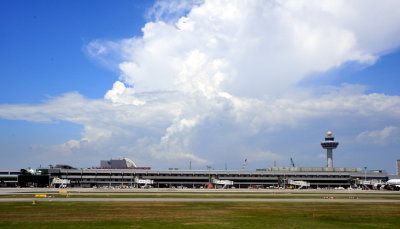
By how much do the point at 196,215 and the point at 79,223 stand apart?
16288mm

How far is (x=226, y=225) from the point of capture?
1602 inches

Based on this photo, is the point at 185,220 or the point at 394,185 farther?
the point at 394,185

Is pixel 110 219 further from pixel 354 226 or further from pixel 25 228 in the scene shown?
pixel 354 226

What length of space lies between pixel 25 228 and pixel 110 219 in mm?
10215

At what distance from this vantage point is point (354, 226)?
41.6 m

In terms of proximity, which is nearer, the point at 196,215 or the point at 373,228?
the point at 373,228

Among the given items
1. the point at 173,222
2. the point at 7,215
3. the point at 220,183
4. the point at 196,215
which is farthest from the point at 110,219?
the point at 220,183

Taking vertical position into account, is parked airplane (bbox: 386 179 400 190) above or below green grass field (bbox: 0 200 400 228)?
below

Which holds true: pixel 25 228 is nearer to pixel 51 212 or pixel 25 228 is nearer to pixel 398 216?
pixel 51 212

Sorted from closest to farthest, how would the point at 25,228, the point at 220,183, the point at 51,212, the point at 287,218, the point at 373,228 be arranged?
the point at 25,228 → the point at 373,228 → the point at 287,218 → the point at 51,212 → the point at 220,183

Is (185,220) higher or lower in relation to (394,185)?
higher

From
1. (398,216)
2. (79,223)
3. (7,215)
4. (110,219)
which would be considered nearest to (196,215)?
(110,219)

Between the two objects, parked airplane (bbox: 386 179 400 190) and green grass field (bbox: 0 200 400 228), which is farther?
parked airplane (bbox: 386 179 400 190)

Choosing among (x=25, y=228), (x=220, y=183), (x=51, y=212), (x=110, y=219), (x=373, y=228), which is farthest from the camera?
(x=220, y=183)
